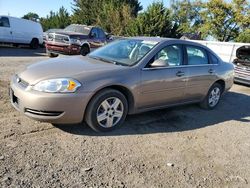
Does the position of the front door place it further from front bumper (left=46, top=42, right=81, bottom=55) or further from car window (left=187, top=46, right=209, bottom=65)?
front bumper (left=46, top=42, right=81, bottom=55)

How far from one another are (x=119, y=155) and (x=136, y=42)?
7.75 ft

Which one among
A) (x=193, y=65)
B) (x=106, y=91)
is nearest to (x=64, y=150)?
(x=106, y=91)

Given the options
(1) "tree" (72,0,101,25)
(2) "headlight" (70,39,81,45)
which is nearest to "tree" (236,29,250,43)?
(1) "tree" (72,0,101,25)

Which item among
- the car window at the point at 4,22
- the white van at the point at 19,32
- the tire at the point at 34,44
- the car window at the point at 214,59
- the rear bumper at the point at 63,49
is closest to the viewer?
the car window at the point at 214,59

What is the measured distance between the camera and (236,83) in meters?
10.5

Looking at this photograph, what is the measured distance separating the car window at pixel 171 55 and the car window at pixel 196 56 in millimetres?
280

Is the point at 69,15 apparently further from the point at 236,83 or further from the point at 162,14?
the point at 236,83

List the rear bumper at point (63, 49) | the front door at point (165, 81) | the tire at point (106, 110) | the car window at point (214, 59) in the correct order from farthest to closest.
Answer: the rear bumper at point (63, 49) → the car window at point (214, 59) → the front door at point (165, 81) → the tire at point (106, 110)

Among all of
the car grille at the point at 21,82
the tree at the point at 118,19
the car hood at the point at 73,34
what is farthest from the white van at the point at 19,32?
the car grille at the point at 21,82

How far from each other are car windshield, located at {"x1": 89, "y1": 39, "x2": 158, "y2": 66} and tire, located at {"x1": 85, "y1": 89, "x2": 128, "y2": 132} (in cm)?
67

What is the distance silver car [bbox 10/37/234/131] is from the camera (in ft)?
12.8

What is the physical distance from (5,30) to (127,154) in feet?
48.5

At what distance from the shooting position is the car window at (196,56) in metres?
5.61

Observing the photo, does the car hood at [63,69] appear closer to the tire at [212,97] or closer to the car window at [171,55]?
the car window at [171,55]
